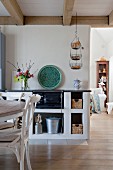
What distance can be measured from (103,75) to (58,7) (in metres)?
6.08

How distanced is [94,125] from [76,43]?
221cm

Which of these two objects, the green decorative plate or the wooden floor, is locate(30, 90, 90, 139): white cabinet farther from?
the green decorative plate

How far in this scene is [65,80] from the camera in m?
4.98

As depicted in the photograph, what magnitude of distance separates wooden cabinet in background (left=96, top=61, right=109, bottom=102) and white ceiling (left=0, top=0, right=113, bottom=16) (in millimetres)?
5190

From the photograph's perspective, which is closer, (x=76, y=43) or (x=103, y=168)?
(x=103, y=168)

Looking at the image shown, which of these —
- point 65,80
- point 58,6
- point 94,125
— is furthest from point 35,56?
point 94,125

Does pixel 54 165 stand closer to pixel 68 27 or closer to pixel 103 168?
pixel 103 168

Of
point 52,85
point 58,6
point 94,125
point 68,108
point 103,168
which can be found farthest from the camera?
point 94,125

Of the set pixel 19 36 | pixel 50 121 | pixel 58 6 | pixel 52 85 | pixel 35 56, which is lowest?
pixel 50 121

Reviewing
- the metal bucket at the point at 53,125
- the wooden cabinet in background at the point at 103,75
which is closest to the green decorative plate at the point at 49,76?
the metal bucket at the point at 53,125

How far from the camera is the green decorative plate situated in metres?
4.95

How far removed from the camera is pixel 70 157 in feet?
11.1

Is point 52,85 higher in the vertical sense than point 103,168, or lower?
higher

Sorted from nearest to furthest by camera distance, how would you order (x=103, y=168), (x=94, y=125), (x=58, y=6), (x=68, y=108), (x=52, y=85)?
(x=103, y=168) < (x=58, y=6) < (x=68, y=108) < (x=52, y=85) < (x=94, y=125)
